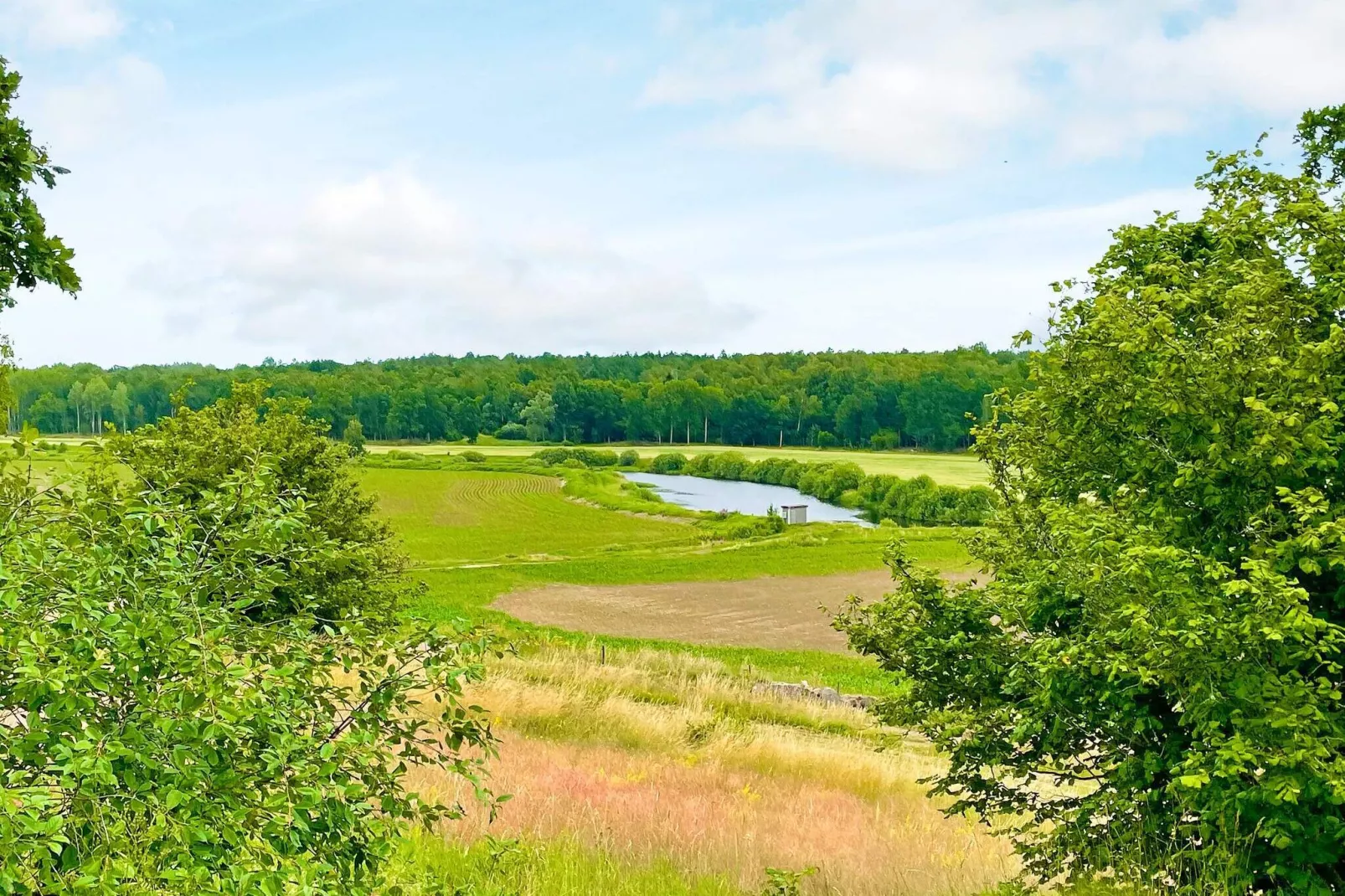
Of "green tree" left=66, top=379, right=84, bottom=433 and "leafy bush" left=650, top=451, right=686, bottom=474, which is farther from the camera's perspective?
"leafy bush" left=650, top=451, right=686, bottom=474

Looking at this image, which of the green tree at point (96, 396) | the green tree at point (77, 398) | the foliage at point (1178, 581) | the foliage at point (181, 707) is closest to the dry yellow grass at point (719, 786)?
the foliage at point (1178, 581)

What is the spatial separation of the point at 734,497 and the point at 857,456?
46876 mm

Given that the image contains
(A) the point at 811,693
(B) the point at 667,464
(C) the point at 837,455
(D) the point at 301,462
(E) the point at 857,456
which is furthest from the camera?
(C) the point at 837,455

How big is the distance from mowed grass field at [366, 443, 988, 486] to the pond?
35.1ft

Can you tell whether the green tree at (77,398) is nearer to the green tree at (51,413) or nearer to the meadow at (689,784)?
the green tree at (51,413)

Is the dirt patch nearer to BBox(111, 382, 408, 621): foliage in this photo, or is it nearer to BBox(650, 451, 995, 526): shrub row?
BBox(650, 451, 995, 526): shrub row

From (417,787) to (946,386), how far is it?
17801 centimetres

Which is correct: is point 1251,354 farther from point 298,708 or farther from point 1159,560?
point 298,708

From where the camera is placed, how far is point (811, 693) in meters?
24.9

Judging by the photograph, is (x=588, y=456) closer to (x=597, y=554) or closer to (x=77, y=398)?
(x=77, y=398)

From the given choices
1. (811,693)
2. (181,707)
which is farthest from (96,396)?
(181,707)

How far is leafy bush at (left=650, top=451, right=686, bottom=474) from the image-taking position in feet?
530

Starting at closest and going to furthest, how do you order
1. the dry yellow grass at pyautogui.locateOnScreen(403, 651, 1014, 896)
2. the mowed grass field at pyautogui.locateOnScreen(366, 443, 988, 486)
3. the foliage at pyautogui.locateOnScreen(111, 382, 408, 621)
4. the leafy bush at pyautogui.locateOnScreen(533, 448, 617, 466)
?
the dry yellow grass at pyautogui.locateOnScreen(403, 651, 1014, 896) → the foliage at pyautogui.locateOnScreen(111, 382, 408, 621) → the mowed grass field at pyautogui.locateOnScreen(366, 443, 988, 486) → the leafy bush at pyautogui.locateOnScreen(533, 448, 617, 466)

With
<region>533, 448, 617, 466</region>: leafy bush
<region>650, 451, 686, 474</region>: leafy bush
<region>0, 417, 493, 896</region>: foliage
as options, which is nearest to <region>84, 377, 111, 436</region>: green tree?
<region>533, 448, 617, 466</region>: leafy bush
